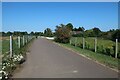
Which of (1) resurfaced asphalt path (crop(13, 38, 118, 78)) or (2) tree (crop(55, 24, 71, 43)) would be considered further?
(2) tree (crop(55, 24, 71, 43))

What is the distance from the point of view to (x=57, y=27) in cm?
5619

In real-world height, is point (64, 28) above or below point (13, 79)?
above

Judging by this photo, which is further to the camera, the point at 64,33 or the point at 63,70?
the point at 64,33

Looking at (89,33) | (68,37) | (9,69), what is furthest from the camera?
(89,33)

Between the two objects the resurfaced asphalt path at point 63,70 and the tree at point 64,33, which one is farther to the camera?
the tree at point 64,33

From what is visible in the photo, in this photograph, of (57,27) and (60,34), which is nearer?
(60,34)

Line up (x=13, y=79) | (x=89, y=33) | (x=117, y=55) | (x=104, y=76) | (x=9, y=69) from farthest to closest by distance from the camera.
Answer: (x=89, y=33) < (x=117, y=55) < (x=9, y=69) < (x=104, y=76) < (x=13, y=79)

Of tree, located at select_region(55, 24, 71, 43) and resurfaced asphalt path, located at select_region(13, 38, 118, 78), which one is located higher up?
tree, located at select_region(55, 24, 71, 43)

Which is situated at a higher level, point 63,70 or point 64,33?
point 64,33

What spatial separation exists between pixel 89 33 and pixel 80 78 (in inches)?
3665

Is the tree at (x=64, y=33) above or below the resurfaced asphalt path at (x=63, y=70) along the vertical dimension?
above

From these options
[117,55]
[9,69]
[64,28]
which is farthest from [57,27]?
[9,69]

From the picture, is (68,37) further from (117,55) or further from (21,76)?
(21,76)

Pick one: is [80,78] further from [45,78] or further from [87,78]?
[45,78]
